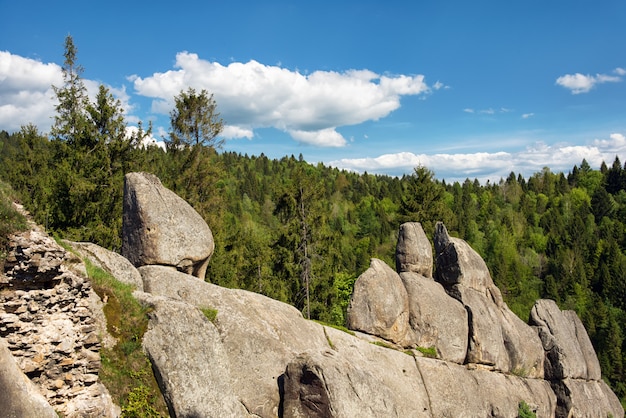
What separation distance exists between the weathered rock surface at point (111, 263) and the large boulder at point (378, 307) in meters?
11.6

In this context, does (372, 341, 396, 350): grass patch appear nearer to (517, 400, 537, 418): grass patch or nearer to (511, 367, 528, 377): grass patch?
(517, 400, 537, 418): grass patch

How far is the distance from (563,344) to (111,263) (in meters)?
29.9

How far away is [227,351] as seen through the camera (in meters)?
16.5

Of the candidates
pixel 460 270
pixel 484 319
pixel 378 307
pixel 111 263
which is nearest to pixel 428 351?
pixel 378 307

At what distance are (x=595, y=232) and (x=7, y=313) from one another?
433 feet

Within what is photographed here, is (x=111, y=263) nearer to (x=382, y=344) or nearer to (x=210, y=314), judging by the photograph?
(x=210, y=314)

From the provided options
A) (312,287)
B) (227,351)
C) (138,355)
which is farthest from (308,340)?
(312,287)

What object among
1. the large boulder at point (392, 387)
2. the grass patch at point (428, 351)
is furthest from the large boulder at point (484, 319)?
the grass patch at point (428, 351)

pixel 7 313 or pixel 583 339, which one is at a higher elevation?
pixel 7 313

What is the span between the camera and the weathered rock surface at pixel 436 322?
25531 millimetres

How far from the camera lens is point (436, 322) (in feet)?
84.9

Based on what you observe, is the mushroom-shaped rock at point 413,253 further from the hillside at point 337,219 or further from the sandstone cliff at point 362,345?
the hillside at point 337,219

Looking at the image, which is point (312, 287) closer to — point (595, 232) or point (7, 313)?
point (7, 313)

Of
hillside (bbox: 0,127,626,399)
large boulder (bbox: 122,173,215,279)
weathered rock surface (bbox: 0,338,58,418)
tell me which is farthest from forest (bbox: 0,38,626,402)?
weathered rock surface (bbox: 0,338,58,418)
